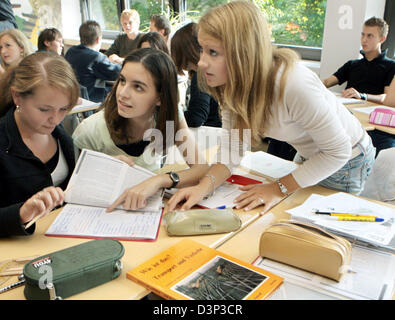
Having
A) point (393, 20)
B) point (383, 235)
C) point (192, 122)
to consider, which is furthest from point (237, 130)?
point (393, 20)

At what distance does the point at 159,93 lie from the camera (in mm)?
1610

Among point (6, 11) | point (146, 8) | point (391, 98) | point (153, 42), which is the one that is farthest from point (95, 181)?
point (146, 8)

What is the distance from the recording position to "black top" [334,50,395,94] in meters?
3.42

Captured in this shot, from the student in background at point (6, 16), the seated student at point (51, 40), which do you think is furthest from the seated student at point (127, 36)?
the student in background at point (6, 16)

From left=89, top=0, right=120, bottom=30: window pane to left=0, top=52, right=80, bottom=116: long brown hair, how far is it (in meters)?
5.43

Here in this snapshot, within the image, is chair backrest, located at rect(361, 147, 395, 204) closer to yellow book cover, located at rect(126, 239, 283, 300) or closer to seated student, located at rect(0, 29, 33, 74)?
yellow book cover, located at rect(126, 239, 283, 300)

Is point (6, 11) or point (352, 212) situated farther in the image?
point (6, 11)

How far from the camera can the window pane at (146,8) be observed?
5.50m

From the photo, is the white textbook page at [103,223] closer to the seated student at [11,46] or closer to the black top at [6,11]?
the seated student at [11,46]

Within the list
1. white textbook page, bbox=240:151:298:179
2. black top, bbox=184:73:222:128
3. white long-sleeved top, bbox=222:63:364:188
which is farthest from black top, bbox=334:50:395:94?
white long-sleeved top, bbox=222:63:364:188

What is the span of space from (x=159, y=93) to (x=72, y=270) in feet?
3.18

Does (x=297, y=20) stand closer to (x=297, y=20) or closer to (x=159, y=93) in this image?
(x=297, y=20)
